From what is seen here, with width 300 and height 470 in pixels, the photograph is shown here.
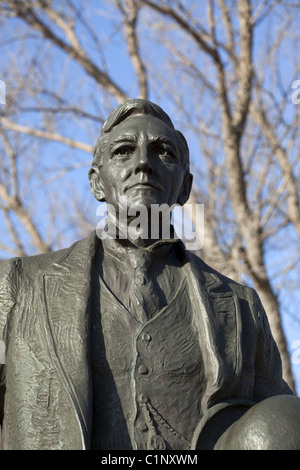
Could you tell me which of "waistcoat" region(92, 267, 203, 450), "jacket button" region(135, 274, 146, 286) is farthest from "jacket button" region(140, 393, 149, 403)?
"jacket button" region(135, 274, 146, 286)

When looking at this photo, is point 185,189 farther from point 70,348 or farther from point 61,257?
point 70,348

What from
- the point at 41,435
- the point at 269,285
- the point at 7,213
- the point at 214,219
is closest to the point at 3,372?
the point at 41,435

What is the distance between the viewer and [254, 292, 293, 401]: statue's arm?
3512mm

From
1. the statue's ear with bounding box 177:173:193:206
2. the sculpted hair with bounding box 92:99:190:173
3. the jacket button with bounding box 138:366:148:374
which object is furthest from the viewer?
the statue's ear with bounding box 177:173:193:206

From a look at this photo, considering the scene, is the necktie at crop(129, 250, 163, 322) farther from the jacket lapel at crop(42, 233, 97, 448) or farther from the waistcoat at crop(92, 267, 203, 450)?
the jacket lapel at crop(42, 233, 97, 448)

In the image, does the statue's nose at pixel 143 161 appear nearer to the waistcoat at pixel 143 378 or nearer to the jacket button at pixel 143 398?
the waistcoat at pixel 143 378

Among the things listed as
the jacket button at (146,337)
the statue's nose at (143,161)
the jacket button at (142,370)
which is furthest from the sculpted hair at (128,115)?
the jacket button at (142,370)

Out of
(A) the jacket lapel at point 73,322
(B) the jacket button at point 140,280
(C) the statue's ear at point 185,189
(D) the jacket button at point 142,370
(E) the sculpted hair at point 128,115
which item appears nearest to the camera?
(A) the jacket lapel at point 73,322

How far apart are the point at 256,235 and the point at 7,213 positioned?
4.42 m

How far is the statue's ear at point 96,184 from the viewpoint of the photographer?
12.3 feet

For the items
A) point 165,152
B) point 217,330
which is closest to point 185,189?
point 165,152

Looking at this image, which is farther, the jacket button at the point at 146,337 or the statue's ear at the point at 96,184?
the statue's ear at the point at 96,184

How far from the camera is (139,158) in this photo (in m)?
3.54
